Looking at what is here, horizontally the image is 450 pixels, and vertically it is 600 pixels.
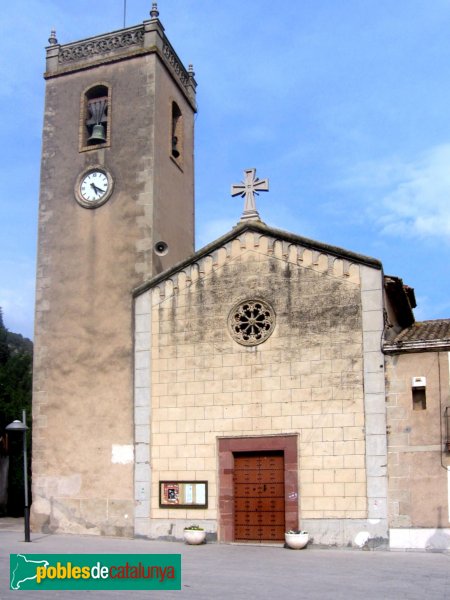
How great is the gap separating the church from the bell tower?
0.19ft

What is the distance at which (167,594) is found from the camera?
11.6 metres

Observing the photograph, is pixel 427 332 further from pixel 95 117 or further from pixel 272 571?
pixel 95 117

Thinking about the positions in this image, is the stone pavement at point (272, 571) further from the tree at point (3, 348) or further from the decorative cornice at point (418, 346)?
the tree at point (3, 348)

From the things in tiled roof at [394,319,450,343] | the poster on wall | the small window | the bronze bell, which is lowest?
the poster on wall

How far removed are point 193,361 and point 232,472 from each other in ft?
10.0

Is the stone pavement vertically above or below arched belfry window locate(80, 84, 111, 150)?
below

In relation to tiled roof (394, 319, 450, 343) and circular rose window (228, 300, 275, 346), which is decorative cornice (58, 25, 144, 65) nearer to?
circular rose window (228, 300, 275, 346)

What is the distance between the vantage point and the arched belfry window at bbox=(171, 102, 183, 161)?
25.8 metres

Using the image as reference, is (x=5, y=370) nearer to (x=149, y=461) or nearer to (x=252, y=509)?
(x=149, y=461)

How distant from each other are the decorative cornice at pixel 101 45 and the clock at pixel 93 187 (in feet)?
12.7

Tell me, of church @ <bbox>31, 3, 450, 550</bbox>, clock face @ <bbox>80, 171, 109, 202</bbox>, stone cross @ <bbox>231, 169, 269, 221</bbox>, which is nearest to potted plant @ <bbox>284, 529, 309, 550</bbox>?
church @ <bbox>31, 3, 450, 550</bbox>

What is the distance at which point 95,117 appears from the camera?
2483 centimetres

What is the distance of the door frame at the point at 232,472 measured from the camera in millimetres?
19375
